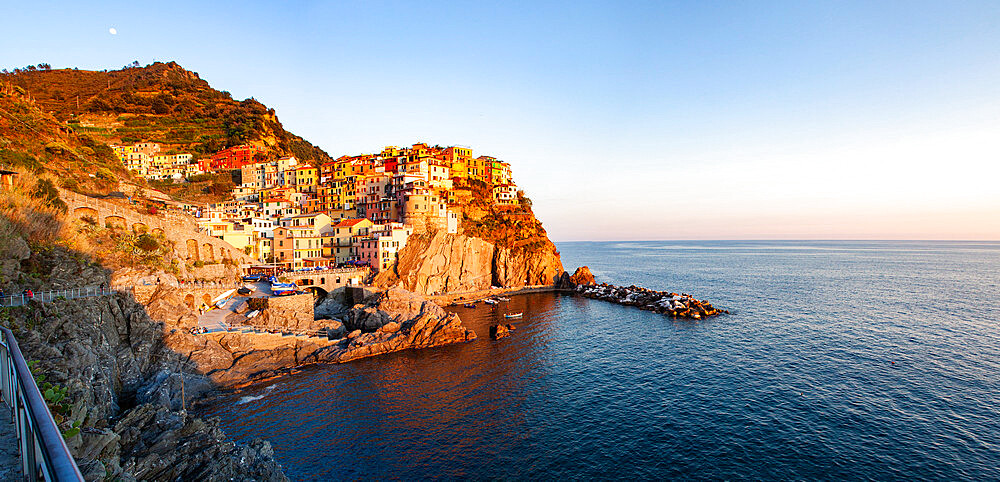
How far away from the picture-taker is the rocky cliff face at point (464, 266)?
73.7 metres

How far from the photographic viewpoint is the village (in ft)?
236

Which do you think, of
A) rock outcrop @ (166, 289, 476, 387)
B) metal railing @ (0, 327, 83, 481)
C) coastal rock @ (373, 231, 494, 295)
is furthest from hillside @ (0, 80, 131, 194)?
metal railing @ (0, 327, 83, 481)

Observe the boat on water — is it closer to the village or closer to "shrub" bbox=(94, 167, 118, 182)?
the village

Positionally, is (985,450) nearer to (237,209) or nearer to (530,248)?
(530,248)

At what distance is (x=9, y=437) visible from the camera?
22.9 feet

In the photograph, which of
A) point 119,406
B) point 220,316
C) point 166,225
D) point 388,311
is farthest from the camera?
point 166,225

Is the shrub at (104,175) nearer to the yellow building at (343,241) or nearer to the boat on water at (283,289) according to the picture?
the boat on water at (283,289)

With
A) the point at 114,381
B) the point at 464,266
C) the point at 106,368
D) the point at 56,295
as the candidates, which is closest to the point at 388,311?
the point at 114,381

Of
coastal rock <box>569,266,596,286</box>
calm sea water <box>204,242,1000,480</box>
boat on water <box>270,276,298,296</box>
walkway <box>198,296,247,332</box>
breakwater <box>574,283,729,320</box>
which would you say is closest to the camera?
calm sea water <box>204,242,1000,480</box>

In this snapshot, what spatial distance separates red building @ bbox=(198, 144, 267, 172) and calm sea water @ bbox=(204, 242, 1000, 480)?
85.1 metres

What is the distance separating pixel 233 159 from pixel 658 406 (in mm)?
112839

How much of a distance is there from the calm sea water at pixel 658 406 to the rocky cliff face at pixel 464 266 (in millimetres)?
23611

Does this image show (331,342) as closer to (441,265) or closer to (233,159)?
(441,265)

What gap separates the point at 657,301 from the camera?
7144cm
